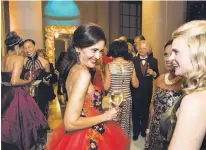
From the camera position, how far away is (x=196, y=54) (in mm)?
971

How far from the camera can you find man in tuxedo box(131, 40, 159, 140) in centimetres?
383

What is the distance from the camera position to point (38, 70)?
376 centimetres

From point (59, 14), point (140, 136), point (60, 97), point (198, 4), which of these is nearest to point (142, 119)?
point (140, 136)

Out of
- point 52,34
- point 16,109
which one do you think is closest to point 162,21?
point 52,34

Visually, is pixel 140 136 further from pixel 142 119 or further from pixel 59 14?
pixel 59 14

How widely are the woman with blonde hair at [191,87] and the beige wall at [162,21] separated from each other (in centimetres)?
450

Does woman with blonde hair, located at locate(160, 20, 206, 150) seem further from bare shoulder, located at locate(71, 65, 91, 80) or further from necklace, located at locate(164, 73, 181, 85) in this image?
necklace, located at locate(164, 73, 181, 85)

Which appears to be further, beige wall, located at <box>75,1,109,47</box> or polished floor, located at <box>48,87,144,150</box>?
beige wall, located at <box>75,1,109,47</box>

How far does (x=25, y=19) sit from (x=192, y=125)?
14.7ft

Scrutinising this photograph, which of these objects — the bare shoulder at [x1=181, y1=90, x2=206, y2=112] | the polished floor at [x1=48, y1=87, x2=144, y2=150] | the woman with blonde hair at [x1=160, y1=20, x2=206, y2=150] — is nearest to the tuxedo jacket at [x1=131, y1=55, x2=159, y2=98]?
the polished floor at [x1=48, y1=87, x2=144, y2=150]

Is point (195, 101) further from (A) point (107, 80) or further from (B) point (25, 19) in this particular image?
(B) point (25, 19)

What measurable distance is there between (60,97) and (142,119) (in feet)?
7.63

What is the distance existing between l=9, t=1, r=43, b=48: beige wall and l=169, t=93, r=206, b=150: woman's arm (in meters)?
4.35

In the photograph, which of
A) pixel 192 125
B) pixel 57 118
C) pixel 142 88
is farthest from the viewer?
pixel 57 118
